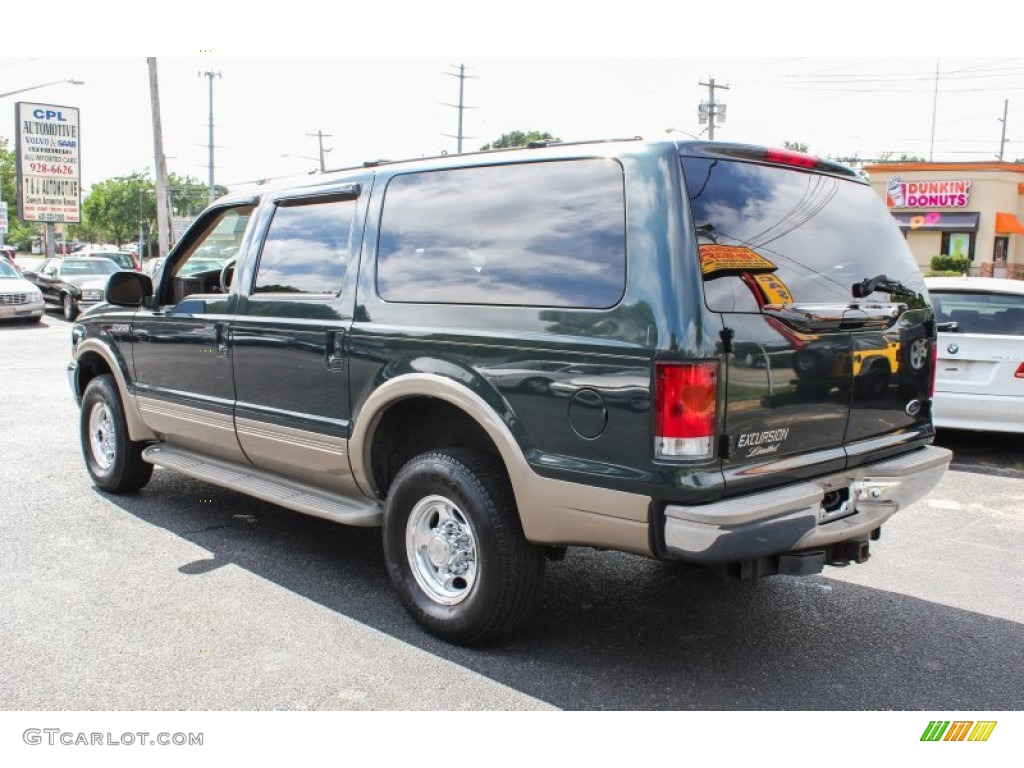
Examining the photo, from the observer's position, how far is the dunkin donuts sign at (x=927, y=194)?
113 feet

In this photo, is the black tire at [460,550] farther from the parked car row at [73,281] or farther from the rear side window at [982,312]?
the parked car row at [73,281]

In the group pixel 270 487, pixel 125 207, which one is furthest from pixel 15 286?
pixel 125 207

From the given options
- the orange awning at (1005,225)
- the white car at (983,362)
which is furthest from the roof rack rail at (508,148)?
the orange awning at (1005,225)

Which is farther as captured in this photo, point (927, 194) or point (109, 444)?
point (927, 194)

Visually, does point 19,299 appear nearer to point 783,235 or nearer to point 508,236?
point 508,236

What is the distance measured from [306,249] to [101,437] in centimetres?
276

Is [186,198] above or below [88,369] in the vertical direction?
above

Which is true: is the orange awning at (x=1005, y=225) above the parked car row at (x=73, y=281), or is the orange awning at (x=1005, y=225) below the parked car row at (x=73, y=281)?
above

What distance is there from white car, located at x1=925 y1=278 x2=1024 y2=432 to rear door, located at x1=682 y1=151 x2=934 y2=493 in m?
3.78

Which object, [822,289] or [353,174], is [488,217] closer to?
[353,174]

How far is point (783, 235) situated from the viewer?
358 cm

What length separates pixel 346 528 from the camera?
5.70 metres

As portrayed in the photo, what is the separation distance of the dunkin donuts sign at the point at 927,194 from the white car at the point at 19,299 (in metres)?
29.5

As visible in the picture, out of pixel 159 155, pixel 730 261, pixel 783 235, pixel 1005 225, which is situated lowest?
pixel 730 261
